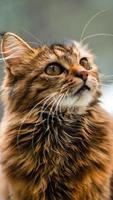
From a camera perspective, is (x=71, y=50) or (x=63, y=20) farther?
(x=63, y=20)

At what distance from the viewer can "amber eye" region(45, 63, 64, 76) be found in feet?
4.86

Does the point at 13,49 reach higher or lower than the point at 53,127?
higher

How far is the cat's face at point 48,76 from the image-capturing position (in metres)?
1.44

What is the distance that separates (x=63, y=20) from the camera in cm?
207

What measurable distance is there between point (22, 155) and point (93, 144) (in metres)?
0.22

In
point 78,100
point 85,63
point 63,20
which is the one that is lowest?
point 78,100

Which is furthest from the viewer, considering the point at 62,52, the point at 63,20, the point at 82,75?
the point at 63,20

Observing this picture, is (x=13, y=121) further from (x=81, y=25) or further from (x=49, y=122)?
(x=81, y=25)

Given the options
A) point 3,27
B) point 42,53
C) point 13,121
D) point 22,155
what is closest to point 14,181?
point 22,155

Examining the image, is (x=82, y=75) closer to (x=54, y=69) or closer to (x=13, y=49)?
(x=54, y=69)

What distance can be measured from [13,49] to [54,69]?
15cm

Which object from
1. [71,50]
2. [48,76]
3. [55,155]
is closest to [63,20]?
[71,50]

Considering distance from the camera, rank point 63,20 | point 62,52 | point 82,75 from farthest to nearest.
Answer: point 63,20, point 62,52, point 82,75

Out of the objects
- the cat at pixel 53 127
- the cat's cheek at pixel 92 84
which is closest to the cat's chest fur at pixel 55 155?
the cat at pixel 53 127
